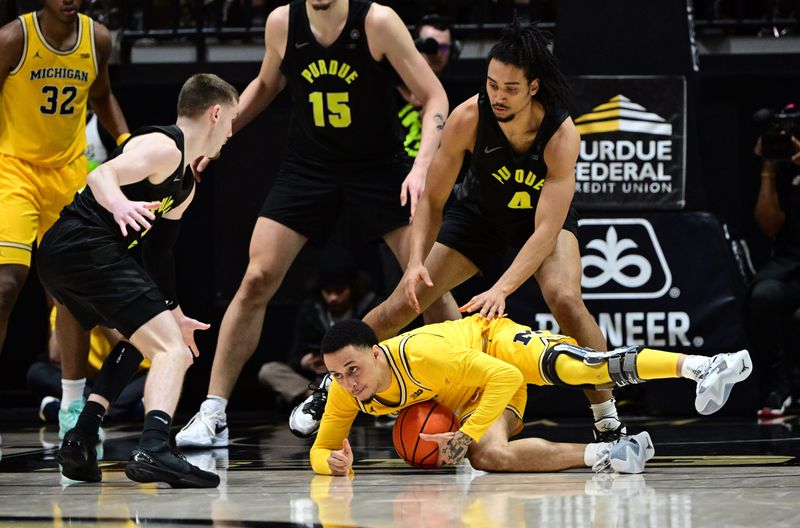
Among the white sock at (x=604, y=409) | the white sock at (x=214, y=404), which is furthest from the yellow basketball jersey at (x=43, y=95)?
the white sock at (x=604, y=409)

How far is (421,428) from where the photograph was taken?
464cm

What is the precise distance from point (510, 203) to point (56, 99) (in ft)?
8.03

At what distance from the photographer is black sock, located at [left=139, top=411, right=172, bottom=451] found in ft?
14.1

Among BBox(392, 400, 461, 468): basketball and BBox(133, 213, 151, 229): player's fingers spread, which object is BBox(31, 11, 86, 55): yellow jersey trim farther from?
BBox(392, 400, 461, 468): basketball

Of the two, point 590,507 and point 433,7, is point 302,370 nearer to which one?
point 433,7

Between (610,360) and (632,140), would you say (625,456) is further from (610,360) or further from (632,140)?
(632,140)

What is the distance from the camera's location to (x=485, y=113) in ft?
16.6

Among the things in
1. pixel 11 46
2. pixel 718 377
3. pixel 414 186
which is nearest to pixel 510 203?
pixel 414 186

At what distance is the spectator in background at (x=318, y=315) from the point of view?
7.20m

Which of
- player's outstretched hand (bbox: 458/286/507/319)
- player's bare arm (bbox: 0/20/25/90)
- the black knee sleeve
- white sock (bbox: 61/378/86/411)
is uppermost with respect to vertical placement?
player's bare arm (bbox: 0/20/25/90)

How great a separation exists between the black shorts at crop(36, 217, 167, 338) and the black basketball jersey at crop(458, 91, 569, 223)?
143 cm

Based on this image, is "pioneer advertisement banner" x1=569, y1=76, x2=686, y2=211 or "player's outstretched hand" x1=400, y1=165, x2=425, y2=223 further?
"pioneer advertisement banner" x1=569, y1=76, x2=686, y2=211

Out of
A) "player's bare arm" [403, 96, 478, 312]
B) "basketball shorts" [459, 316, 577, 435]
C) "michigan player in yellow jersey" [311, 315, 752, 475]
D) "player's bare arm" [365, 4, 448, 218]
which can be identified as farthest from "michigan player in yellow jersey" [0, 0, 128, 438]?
"basketball shorts" [459, 316, 577, 435]

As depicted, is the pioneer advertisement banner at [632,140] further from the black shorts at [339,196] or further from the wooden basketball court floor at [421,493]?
the wooden basketball court floor at [421,493]
